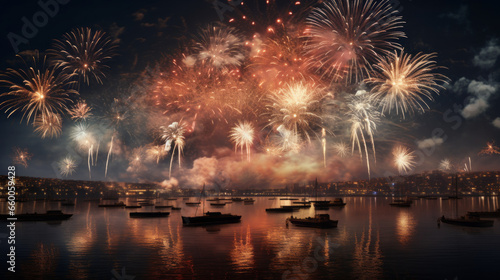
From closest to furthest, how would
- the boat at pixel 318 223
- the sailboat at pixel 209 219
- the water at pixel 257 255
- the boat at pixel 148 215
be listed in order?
1. the water at pixel 257 255
2. the boat at pixel 318 223
3. the sailboat at pixel 209 219
4. the boat at pixel 148 215

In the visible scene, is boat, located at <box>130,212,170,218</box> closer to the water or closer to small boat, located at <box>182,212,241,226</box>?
small boat, located at <box>182,212,241,226</box>

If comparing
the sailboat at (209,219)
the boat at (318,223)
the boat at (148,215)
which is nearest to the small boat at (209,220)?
the sailboat at (209,219)

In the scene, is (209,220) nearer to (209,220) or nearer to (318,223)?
(209,220)

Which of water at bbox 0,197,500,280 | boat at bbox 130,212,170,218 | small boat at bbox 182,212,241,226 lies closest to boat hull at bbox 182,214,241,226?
small boat at bbox 182,212,241,226

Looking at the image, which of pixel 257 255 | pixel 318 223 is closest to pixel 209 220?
pixel 318 223

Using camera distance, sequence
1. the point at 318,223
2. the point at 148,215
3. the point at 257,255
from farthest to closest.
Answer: the point at 148,215 < the point at 318,223 < the point at 257,255

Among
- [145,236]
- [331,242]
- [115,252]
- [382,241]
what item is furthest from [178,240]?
[382,241]

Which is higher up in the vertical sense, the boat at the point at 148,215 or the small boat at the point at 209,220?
the small boat at the point at 209,220

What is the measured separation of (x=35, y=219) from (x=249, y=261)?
7968cm

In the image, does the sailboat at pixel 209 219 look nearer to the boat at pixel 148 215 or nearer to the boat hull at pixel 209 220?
the boat hull at pixel 209 220

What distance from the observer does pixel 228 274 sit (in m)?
35.9

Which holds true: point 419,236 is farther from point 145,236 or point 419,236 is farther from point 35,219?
point 35,219

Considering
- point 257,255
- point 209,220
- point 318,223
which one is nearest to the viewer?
point 257,255

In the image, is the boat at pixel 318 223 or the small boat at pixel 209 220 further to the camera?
the small boat at pixel 209 220
